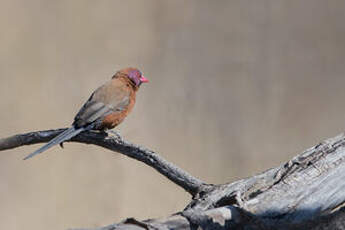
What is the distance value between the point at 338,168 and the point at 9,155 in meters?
2.92

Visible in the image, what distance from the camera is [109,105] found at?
377cm

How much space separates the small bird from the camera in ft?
11.7

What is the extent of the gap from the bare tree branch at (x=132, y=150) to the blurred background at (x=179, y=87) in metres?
1.44

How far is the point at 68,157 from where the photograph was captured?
5.03m

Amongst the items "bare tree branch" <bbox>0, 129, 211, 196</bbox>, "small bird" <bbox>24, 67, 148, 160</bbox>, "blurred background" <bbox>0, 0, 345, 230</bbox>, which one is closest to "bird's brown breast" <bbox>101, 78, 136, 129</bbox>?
"small bird" <bbox>24, 67, 148, 160</bbox>

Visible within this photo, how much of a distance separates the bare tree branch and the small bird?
2.8 inches

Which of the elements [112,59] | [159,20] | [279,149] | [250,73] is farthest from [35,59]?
[279,149]

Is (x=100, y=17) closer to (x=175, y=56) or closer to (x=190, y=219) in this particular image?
(x=175, y=56)

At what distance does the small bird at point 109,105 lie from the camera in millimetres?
3578

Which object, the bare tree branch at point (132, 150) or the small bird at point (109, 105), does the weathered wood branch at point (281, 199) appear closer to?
the bare tree branch at point (132, 150)

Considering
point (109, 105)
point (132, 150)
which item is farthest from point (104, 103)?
point (132, 150)

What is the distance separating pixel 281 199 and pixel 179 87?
110 inches

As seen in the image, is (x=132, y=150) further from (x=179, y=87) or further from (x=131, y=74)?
(x=179, y=87)

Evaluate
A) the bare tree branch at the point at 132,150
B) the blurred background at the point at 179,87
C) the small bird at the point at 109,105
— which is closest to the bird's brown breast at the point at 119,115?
the small bird at the point at 109,105
